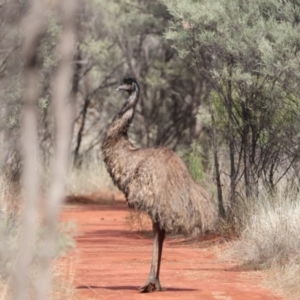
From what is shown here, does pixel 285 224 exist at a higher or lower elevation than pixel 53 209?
lower

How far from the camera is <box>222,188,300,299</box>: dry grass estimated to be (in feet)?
34.0

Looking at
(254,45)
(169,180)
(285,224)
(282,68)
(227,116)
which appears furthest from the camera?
(227,116)

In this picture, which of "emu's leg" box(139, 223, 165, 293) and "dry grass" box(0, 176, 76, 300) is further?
"emu's leg" box(139, 223, 165, 293)

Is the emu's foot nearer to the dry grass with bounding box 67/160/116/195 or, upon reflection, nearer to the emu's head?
the emu's head

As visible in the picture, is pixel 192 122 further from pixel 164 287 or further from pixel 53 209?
pixel 53 209

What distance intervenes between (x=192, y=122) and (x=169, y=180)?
1539 cm

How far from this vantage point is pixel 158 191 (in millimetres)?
9773

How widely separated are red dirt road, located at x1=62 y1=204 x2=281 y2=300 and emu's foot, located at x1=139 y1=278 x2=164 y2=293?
2.7 inches

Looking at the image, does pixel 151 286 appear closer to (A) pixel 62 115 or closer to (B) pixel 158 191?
(B) pixel 158 191

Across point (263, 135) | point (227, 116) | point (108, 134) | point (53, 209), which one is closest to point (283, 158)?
point (263, 135)

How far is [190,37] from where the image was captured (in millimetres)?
14945

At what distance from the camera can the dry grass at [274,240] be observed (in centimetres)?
1037

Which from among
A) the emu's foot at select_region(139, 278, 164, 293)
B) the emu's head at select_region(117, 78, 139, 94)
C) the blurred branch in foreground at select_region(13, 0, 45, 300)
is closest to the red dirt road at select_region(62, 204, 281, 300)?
the emu's foot at select_region(139, 278, 164, 293)

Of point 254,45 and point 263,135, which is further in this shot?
point 263,135
